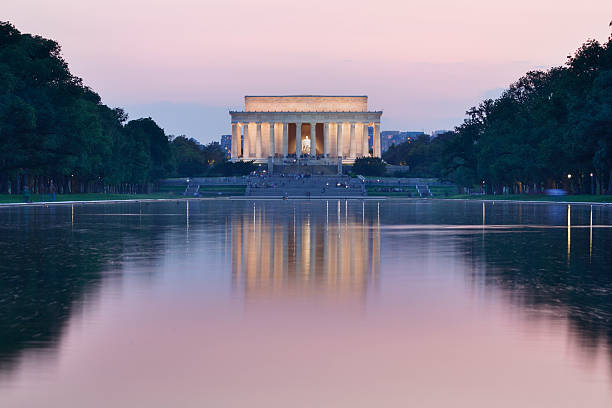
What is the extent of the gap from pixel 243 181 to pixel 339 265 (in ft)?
380

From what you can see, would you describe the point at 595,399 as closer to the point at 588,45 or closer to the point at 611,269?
the point at 611,269

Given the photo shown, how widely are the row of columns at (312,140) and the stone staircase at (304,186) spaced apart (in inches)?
1626

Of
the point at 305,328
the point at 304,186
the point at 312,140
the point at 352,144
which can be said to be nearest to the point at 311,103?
the point at 312,140

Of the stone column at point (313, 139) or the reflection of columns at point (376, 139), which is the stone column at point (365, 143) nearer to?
the reflection of columns at point (376, 139)

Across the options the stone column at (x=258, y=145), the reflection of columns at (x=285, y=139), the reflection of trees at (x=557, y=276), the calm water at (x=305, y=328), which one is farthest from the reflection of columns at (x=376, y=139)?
the calm water at (x=305, y=328)

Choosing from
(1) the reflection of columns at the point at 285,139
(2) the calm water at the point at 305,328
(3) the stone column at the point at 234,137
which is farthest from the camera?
(1) the reflection of columns at the point at 285,139

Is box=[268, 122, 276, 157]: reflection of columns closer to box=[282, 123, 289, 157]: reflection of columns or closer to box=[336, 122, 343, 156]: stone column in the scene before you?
box=[282, 123, 289, 157]: reflection of columns

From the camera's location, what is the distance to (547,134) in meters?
91.7

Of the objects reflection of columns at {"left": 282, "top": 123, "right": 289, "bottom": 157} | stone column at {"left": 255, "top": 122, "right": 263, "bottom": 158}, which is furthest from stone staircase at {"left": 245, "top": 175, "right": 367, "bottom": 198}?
reflection of columns at {"left": 282, "top": 123, "right": 289, "bottom": 157}

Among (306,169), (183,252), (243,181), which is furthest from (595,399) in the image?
(306,169)

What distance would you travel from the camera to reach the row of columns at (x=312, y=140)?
180m

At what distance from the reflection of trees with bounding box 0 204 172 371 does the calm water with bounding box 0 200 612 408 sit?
0.06 m

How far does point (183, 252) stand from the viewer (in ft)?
72.6

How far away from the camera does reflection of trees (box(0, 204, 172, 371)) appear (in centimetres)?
1021
